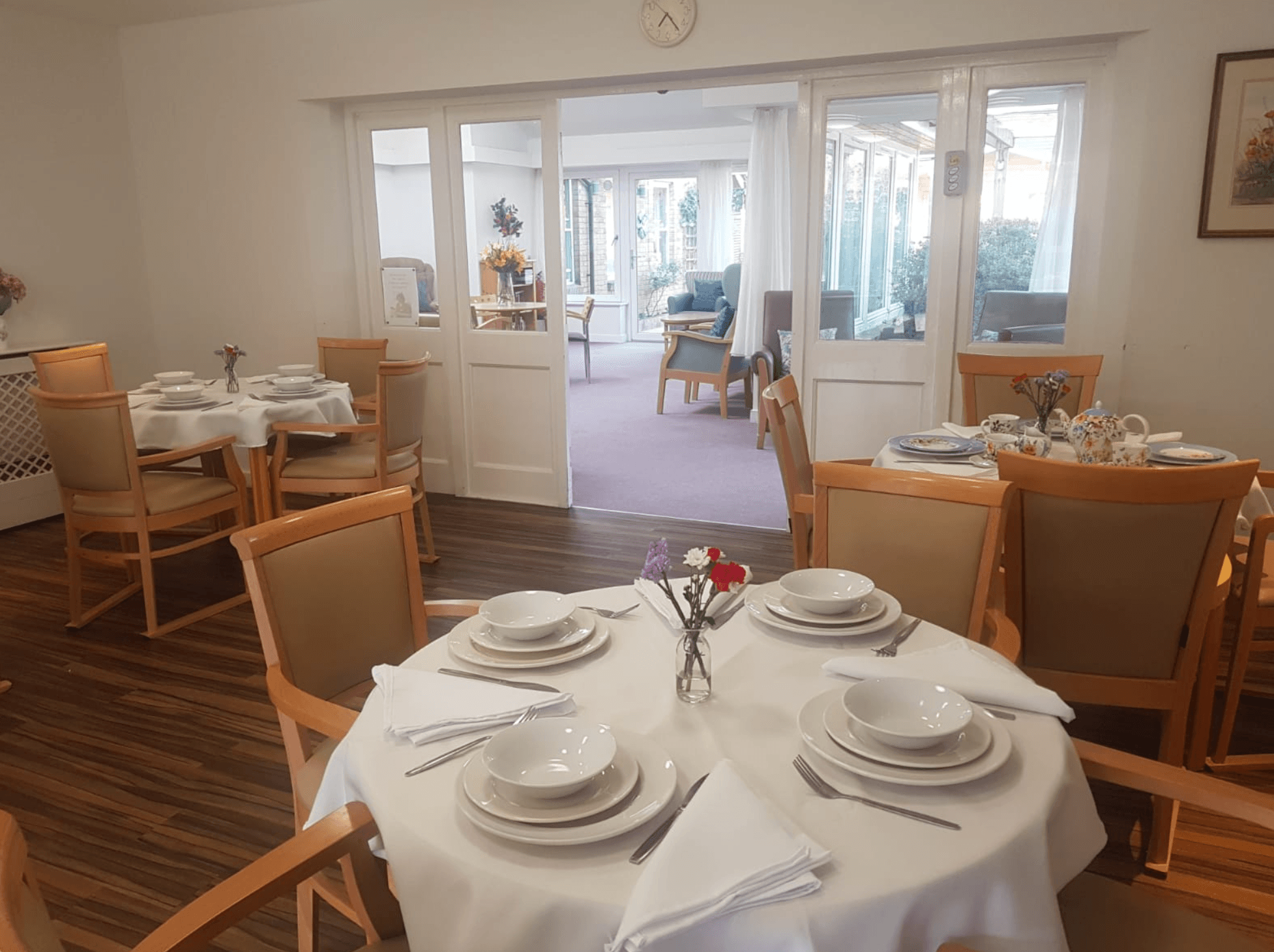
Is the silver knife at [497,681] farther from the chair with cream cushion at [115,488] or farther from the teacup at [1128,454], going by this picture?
the chair with cream cushion at [115,488]

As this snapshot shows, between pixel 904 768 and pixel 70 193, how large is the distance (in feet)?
18.5

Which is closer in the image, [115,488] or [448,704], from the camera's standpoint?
[448,704]

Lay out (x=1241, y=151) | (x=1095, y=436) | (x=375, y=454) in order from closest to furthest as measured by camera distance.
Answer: (x=1095, y=436) < (x=1241, y=151) < (x=375, y=454)

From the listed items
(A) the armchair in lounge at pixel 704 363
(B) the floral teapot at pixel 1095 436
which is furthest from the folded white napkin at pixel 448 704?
(A) the armchair in lounge at pixel 704 363

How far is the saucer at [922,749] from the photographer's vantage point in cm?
120

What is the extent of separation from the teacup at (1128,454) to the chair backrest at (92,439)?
3211 millimetres

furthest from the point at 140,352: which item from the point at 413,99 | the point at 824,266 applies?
the point at 824,266

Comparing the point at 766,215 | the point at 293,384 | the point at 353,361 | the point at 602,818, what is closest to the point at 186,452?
the point at 293,384

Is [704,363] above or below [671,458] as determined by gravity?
above

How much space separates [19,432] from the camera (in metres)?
4.95

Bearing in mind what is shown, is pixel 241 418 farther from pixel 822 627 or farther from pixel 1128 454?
pixel 1128 454

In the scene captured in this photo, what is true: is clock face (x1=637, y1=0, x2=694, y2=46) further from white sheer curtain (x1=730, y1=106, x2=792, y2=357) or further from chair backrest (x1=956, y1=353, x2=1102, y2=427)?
white sheer curtain (x1=730, y1=106, x2=792, y2=357)

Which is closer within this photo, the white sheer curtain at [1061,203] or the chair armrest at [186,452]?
the chair armrest at [186,452]

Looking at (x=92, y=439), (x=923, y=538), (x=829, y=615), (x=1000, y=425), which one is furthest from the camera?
(x=92, y=439)
